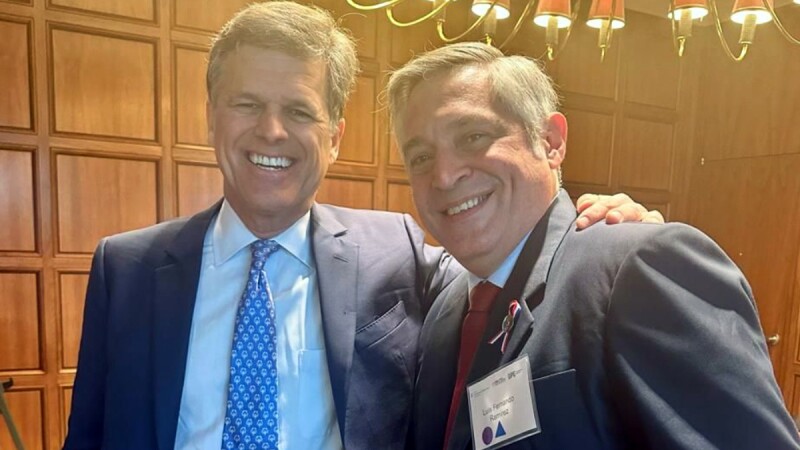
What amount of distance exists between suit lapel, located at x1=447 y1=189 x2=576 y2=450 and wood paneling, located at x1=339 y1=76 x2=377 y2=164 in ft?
10.1

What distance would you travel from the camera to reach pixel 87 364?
1.38 m

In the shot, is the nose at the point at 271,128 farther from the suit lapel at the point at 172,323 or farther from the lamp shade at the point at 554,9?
the lamp shade at the point at 554,9

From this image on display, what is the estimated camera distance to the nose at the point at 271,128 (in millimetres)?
1346

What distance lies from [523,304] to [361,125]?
3.29 metres

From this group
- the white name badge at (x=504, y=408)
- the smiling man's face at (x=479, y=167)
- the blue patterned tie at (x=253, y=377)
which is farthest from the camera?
the blue patterned tie at (x=253, y=377)

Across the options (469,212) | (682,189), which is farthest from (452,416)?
(682,189)

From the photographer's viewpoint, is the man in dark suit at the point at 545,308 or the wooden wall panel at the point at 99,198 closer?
the man in dark suit at the point at 545,308

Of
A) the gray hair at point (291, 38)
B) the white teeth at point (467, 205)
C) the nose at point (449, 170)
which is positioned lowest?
the white teeth at point (467, 205)

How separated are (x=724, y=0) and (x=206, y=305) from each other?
16.8 feet

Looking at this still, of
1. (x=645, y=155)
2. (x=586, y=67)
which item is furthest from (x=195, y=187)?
(x=645, y=155)

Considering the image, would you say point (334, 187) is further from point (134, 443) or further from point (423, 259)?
point (134, 443)

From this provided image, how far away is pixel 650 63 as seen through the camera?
5.36 metres

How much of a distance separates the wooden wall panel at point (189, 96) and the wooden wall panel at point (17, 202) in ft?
2.86

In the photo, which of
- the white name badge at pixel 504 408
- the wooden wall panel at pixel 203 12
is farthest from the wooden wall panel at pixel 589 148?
the white name badge at pixel 504 408
